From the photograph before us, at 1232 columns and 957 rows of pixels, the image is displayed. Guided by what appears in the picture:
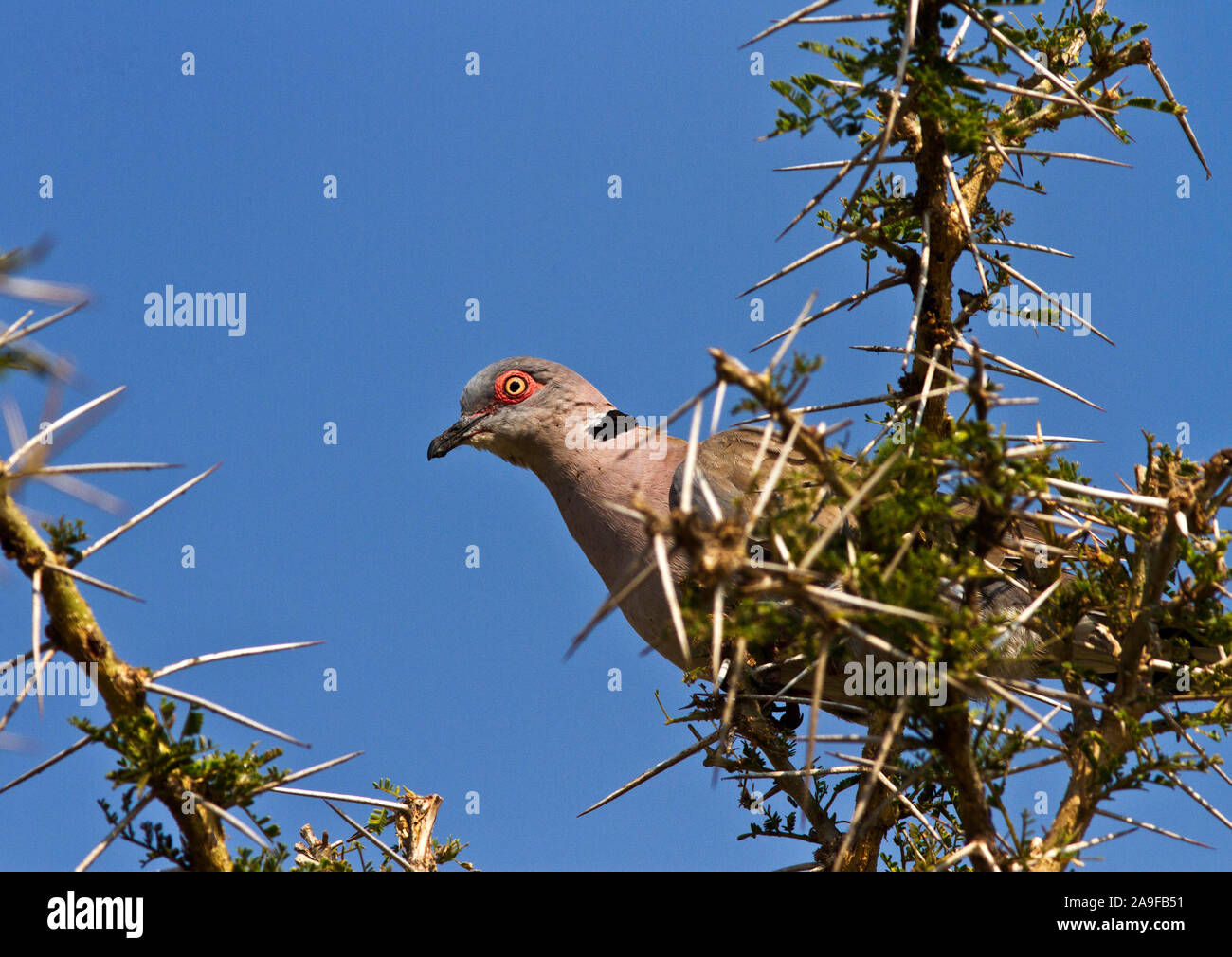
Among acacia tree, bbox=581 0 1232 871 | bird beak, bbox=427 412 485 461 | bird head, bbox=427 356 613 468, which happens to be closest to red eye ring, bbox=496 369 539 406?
bird head, bbox=427 356 613 468

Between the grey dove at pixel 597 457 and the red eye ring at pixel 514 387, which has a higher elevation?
the red eye ring at pixel 514 387

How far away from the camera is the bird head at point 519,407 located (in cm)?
734

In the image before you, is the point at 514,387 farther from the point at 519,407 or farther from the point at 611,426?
the point at 611,426

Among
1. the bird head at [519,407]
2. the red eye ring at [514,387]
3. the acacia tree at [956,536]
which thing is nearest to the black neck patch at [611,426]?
the bird head at [519,407]

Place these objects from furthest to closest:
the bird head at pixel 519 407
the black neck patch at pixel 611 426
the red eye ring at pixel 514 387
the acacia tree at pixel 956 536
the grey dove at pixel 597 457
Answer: the red eye ring at pixel 514 387, the bird head at pixel 519 407, the black neck patch at pixel 611 426, the grey dove at pixel 597 457, the acacia tree at pixel 956 536

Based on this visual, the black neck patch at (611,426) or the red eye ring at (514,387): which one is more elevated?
the red eye ring at (514,387)

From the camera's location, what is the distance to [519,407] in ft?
24.3

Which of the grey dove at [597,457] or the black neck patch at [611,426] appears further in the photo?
the black neck patch at [611,426]

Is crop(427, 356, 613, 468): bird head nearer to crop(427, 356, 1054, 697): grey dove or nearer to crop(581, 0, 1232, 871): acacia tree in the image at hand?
crop(427, 356, 1054, 697): grey dove

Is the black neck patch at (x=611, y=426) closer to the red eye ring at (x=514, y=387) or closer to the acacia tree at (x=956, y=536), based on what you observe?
the red eye ring at (x=514, y=387)

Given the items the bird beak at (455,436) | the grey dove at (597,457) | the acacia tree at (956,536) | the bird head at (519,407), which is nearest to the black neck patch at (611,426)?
the grey dove at (597,457)

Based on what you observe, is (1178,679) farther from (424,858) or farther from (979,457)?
(424,858)

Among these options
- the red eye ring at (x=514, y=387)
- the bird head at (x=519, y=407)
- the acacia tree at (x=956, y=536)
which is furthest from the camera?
the red eye ring at (x=514, y=387)
